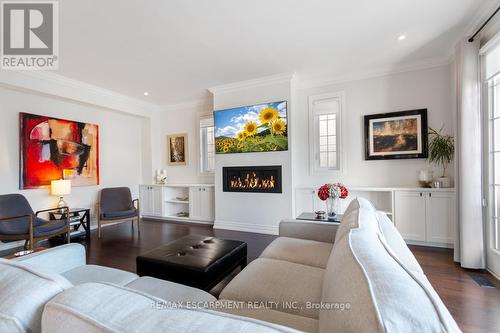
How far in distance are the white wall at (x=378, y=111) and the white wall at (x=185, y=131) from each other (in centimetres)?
223

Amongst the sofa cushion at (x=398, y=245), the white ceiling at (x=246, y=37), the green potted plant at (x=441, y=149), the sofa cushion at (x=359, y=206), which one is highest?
the white ceiling at (x=246, y=37)

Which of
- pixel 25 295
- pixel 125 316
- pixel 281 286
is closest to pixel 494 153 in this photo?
pixel 281 286

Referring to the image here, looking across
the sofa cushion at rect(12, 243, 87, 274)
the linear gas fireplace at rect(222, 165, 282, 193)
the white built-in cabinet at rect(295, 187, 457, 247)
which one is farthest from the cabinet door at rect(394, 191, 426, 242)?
the sofa cushion at rect(12, 243, 87, 274)

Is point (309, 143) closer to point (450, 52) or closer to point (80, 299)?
point (450, 52)

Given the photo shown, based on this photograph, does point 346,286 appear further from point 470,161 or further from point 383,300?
point 470,161

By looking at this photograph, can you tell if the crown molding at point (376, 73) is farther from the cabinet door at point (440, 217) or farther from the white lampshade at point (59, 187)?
the white lampshade at point (59, 187)

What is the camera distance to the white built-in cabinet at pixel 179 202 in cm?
510

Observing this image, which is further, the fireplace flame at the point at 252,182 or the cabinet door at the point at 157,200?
the cabinet door at the point at 157,200

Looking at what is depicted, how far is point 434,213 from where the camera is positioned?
10.9 feet

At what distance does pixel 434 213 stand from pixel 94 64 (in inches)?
217

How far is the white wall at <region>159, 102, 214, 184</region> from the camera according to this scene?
18.3 ft

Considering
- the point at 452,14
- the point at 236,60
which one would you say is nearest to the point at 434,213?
the point at 452,14

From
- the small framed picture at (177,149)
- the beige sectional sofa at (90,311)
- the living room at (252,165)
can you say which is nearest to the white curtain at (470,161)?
the living room at (252,165)

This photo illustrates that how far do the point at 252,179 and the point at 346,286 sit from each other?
3.75 m
